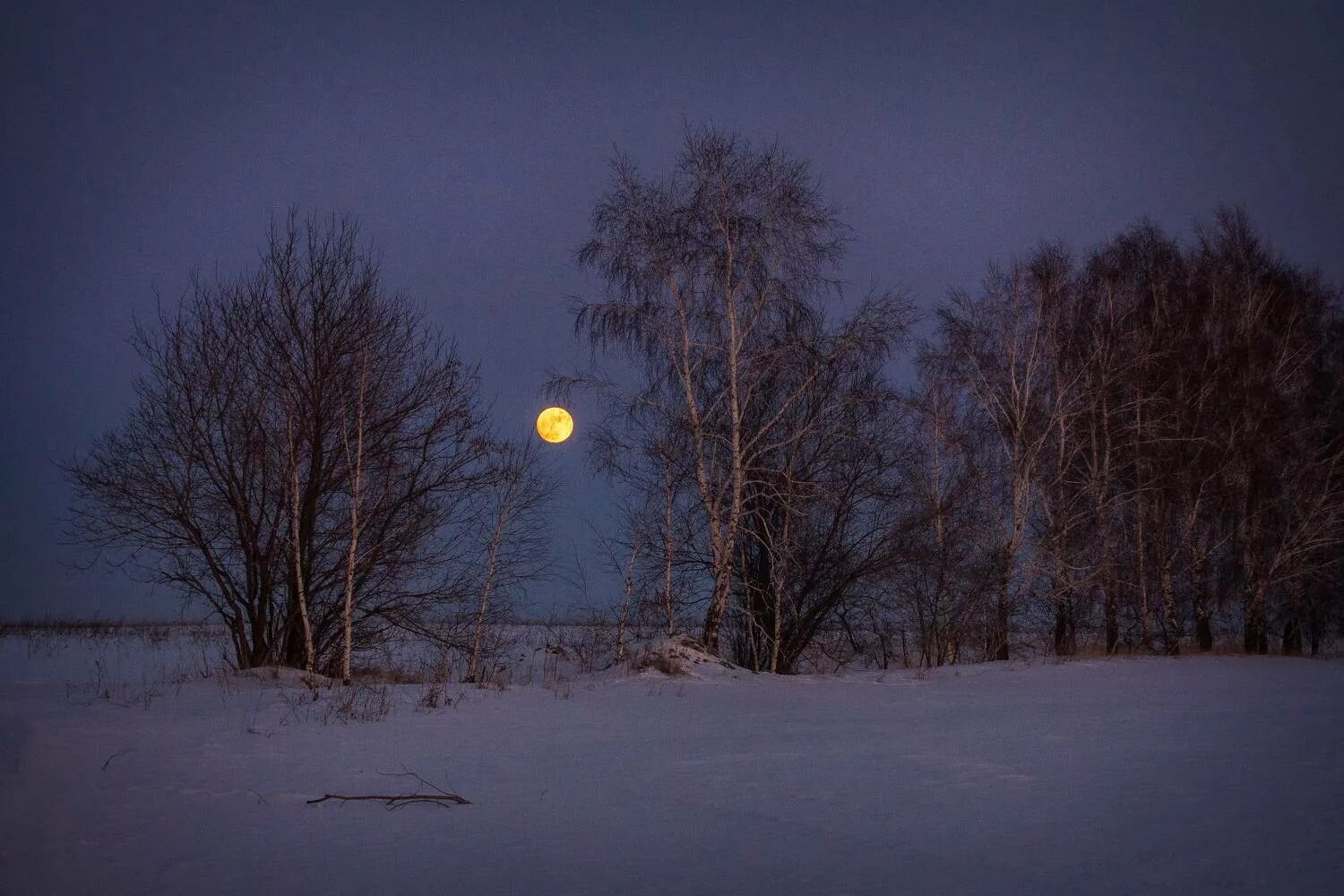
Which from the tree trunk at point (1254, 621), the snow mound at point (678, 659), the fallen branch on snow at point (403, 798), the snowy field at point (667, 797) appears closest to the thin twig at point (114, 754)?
the snowy field at point (667, 797)

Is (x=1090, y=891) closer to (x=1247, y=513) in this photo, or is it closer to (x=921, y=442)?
(x=921, y=442)

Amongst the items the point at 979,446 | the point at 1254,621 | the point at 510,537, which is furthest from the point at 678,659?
the point at 1254,621

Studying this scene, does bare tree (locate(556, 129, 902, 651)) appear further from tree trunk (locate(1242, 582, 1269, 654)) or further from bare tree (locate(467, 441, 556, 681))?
tree trunk (locate(1242, 582, 1269, 654))

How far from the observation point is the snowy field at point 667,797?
141 inches

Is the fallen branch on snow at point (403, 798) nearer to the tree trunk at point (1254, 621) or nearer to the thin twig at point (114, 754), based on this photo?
the thin twig at point (114, 754)

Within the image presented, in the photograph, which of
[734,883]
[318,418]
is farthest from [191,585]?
[734,883]

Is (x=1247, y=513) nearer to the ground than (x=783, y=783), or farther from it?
farther from it

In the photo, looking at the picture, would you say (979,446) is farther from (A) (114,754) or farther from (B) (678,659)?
(A) (114,754)

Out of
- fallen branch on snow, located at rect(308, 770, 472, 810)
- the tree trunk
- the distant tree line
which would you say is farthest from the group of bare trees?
the tree trunk

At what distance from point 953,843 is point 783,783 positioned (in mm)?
1572

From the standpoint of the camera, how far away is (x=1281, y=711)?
813cm

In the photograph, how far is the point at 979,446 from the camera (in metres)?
19.6

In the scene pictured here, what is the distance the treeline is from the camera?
15289mm

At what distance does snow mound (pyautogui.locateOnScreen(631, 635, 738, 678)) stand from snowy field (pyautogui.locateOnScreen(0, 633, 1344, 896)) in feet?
12.2
